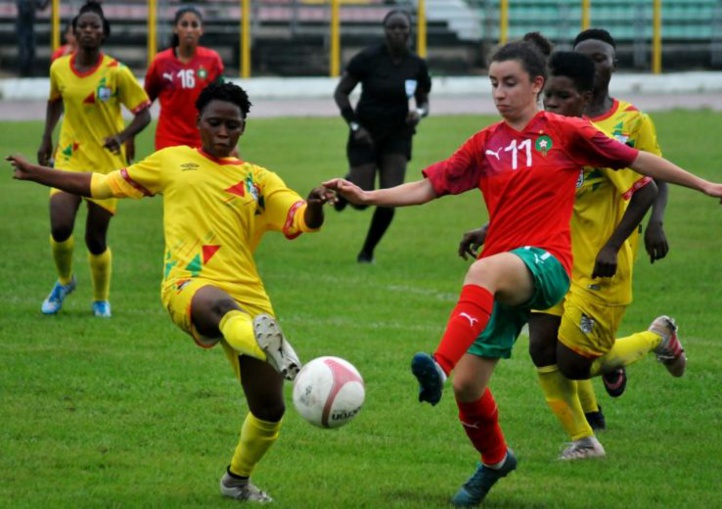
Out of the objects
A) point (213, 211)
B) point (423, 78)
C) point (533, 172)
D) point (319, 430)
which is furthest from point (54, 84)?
point (533, 172)

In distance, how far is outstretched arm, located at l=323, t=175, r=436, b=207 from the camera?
628 centimetres

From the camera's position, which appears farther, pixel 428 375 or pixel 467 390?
pixel 467 390

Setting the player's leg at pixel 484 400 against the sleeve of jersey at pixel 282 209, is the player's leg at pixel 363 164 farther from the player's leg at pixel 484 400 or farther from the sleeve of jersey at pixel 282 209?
the player's leg at pixel 484 400

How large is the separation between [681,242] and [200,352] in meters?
7.44

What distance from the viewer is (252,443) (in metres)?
6.34

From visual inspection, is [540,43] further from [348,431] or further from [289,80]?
[289,80]

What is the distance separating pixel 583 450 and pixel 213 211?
2273 mm

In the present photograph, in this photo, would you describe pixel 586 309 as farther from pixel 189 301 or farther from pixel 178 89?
pixel 178 89

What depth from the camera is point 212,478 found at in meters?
6.75

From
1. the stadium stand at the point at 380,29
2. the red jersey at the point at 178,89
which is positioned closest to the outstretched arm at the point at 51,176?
the red jersey at the point at 178,89

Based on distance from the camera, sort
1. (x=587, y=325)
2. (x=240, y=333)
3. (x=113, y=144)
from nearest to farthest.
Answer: (x=240, y=333) < (x=587, y=325) < (x=113, y=144)

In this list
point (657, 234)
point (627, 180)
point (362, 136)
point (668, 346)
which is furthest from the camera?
point (362, 136)

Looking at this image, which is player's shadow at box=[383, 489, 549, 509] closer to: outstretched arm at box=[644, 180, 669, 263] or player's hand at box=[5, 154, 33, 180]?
outstretched arm at box=[644, 180, 669, 263]

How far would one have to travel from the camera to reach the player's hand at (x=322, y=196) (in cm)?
620
